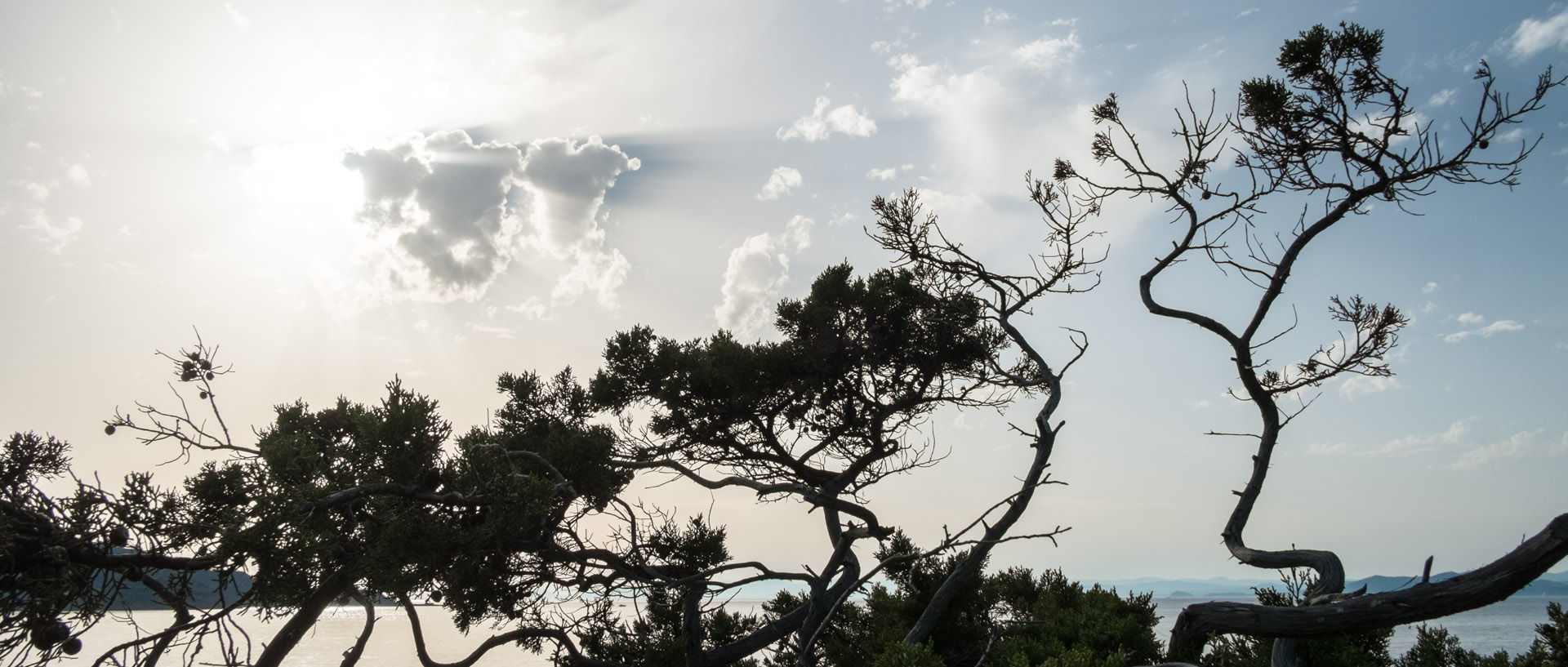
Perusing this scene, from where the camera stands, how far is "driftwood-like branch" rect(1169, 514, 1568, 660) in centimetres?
478

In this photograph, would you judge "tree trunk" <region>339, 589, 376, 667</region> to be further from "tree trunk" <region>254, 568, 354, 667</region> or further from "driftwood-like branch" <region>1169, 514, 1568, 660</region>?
"driftwood-like branch" <region>1169, 514, 1568, 660</region>

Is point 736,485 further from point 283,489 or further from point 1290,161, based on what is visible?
point 1290,161

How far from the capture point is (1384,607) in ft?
17.4

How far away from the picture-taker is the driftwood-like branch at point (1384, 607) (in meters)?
4.78

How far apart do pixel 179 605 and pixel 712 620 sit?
6048 millimetres

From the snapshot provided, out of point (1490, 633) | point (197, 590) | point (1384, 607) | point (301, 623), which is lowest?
point (1490, 633)

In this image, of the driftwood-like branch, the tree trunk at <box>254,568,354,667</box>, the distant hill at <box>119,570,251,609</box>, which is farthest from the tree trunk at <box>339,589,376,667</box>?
the driftwood-like branch

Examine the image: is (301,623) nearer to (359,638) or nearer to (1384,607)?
(359,638)

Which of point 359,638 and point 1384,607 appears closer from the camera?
point 1384,607

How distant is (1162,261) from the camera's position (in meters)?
7.99

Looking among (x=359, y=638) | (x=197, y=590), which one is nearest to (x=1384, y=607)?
(x=197, y=590)

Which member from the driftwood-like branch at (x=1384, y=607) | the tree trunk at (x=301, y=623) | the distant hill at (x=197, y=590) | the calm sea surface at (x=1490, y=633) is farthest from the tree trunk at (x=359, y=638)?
the calm sea surface at (x=1490, y=633)

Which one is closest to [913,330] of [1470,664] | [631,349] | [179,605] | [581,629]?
[631,349]

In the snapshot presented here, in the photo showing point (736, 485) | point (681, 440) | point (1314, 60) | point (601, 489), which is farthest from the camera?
point (681, 440)
